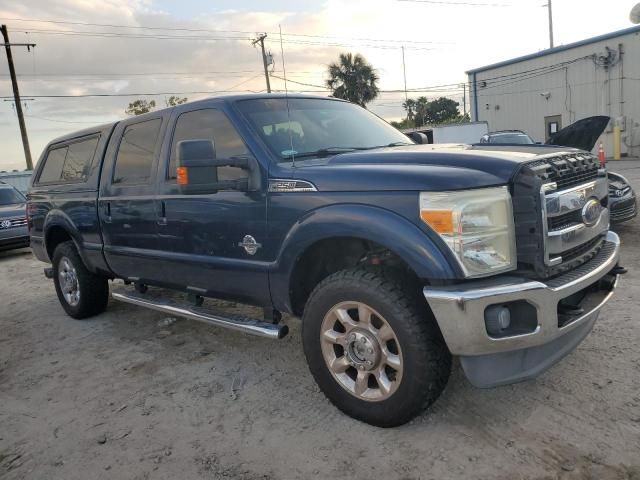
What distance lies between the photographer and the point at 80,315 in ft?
18.2

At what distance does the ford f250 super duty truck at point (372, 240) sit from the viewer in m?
2.56

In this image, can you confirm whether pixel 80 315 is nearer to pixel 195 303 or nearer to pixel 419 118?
pixel 195 303

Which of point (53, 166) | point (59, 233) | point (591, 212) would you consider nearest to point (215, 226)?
point (591, 212)

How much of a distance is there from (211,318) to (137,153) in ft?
5.34

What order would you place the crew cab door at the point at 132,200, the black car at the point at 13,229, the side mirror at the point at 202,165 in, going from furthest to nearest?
the black car at the point at 13,229, the crew cab door at the point at 132,200, the side mirror at the point at 202,165

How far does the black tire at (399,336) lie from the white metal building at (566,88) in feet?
88.2

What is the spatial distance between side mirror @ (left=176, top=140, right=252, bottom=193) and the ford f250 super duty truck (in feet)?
0.03

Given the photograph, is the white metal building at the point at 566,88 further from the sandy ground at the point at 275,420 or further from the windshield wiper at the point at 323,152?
the windshield wiper at the point at 323,152

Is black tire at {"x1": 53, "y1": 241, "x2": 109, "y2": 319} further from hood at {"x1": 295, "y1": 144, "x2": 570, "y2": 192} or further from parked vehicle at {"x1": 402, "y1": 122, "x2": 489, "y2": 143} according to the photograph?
parked vehicle at {"x1": 402, "y1": 122, "x2": 489, "y2": 143}

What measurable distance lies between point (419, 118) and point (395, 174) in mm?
65105

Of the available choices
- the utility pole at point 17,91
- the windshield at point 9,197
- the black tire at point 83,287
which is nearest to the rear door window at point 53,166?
the black tire at point 83,287

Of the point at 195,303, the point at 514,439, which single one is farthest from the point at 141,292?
the point at 514,439

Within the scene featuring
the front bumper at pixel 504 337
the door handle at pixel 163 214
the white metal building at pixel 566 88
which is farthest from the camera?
the white metal building at pixel 566 88

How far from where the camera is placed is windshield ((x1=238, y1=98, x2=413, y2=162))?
350cm
